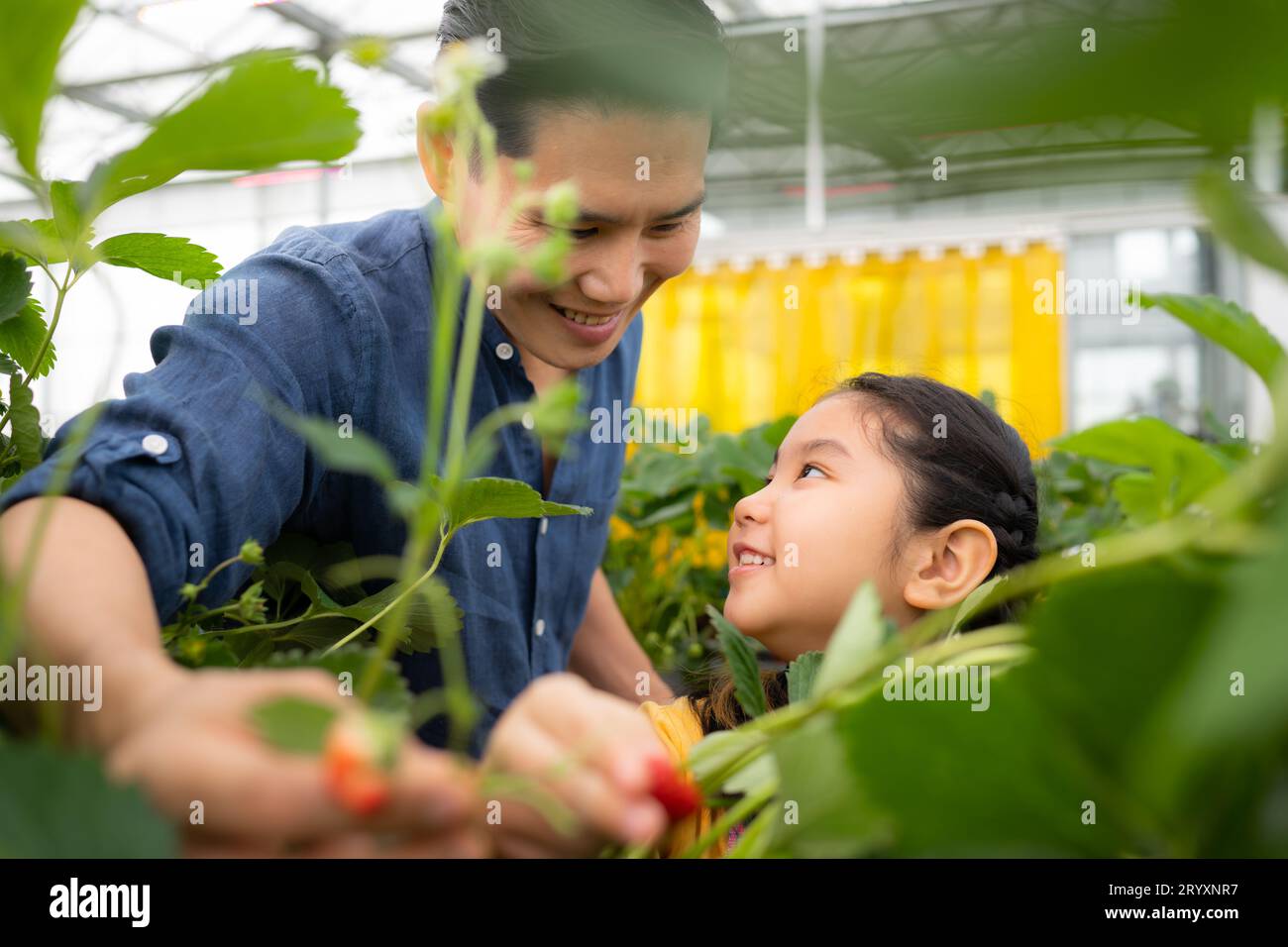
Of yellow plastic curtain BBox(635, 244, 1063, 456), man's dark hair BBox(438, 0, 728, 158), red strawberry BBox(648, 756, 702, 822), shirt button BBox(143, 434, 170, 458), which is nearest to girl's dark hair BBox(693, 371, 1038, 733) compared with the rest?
man's dark hair BBox(438, 0, 728, 158)

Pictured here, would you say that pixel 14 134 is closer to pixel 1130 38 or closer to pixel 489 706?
pixel 1130 38

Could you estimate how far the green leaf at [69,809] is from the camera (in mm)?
169

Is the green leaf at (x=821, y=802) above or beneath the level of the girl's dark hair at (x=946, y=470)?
beneath

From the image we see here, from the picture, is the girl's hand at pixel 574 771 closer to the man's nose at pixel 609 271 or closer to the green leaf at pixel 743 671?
the green leaf at pixel 743 671

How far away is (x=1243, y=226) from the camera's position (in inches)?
6.5

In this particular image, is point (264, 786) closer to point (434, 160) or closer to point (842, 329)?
point (434, 160)

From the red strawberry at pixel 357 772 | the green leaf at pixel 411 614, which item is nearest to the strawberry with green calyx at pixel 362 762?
the red strawberry at pixel 357 772

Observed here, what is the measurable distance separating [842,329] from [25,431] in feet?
9.64

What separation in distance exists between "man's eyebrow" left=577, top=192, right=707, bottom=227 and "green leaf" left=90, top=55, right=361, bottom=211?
14.4 inches

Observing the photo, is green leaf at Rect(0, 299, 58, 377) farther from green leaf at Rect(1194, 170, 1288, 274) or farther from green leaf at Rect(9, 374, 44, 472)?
green leaf at Rect(1194, 170, 1288, 274)

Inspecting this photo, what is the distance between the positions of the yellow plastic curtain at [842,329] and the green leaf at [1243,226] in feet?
9.22

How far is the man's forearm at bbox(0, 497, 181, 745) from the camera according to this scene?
0.22 metres

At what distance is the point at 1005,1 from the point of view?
0.09 m

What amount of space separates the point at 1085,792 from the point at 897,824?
0.03 meters
